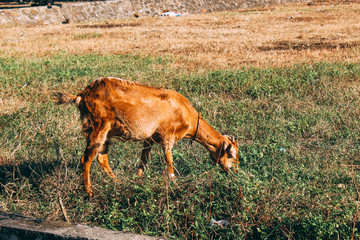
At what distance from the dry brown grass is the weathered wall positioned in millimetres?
2502

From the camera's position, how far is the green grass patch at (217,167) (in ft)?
11.7

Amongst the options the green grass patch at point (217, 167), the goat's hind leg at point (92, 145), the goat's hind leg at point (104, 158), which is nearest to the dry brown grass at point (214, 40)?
the green grass patch at point (217, 167)

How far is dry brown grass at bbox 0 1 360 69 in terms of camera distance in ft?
37.3

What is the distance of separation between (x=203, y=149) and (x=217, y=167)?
66 cm

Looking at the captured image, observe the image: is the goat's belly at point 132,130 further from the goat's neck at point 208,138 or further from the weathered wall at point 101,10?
the weathered wall at point 101,10

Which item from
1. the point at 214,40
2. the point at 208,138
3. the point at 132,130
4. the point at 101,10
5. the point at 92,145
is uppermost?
the point at 132,130

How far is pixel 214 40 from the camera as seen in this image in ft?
48.9

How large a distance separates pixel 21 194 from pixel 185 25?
16.9 m

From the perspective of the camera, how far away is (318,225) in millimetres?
3219

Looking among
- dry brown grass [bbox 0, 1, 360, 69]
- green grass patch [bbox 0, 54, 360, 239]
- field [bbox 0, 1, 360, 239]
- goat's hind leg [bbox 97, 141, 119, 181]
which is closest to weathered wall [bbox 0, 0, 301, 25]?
dry brown grass [bbox 0, 1, 360, 69]

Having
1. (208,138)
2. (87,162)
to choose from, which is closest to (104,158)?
(87,162)

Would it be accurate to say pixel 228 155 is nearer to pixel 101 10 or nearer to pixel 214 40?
pixel 214 40

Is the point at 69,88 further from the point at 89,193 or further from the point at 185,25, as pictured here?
the point at 185,25

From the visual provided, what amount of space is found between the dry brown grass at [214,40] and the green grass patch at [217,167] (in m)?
2.12
